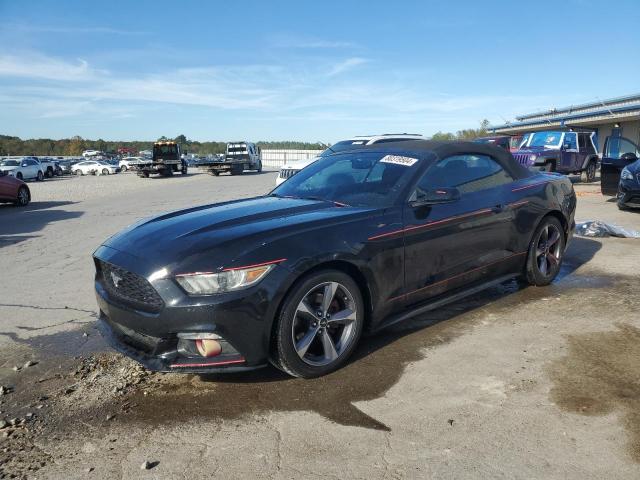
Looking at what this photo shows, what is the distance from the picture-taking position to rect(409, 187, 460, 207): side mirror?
13.0 ft

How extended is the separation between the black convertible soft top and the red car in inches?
567

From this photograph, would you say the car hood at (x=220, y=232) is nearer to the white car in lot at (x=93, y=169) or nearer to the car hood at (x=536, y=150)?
the car hood at (x=536, y=150)

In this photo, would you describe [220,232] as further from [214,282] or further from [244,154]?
[244,154]

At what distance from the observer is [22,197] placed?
1612 cm

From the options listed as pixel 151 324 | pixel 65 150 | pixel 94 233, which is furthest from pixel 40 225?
pixel 65 150

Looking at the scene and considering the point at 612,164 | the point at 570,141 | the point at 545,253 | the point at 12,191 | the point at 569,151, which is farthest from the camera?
the point at 570,141

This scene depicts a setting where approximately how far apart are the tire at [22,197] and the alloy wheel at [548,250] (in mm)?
15662

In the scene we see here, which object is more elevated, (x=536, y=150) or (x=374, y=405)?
(x=536, y=150)

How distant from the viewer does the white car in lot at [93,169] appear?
46594 mm

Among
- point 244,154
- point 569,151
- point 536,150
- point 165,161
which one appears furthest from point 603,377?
point 244,154

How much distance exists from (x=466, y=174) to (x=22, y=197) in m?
15.7

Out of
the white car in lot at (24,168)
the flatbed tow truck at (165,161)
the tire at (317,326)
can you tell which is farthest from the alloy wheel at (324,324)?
the white car in lot at (24,168)

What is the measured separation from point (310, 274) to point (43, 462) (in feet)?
5.87

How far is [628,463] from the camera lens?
2500mm
